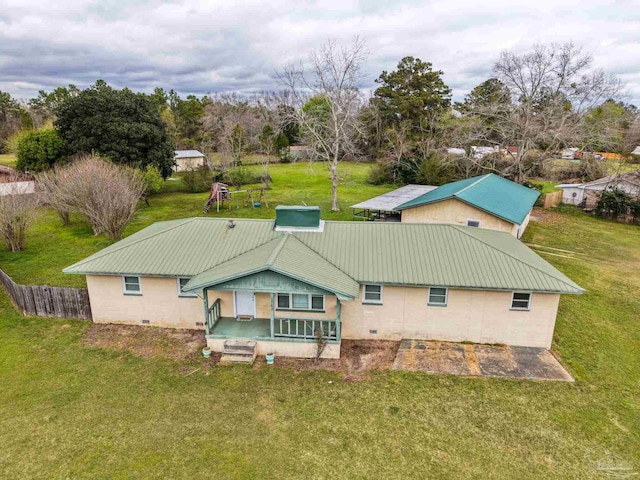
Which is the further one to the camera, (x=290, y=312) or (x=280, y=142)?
(x=280, y=142)

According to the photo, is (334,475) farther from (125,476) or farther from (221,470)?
(125,476)

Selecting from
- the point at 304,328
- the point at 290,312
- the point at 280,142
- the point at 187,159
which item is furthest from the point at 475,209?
the point at 280,142

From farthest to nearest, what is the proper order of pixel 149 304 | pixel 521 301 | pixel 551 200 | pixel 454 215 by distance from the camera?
pixel 551 200, pixel 454 215, pixel 149 304, pixel 521 301

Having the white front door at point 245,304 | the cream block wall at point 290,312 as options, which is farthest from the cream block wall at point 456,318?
the white front door at point 245,304

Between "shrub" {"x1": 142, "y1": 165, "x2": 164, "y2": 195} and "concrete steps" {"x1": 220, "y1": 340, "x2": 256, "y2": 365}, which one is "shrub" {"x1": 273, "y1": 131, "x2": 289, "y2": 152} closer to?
"shrub" {"x1": 142, "y1": 165, "x2": 164, "y2": 195}

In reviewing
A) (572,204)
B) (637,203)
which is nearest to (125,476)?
(637,203)

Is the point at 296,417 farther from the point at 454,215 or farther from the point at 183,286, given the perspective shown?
the point at 454,215

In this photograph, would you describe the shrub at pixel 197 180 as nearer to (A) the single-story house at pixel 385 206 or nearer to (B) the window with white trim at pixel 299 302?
(A) the single-story house at pixel 385 206

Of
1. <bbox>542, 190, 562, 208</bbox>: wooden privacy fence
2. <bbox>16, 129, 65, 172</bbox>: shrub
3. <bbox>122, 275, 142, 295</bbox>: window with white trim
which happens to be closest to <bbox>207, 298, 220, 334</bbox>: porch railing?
<bbox>122, 275, 142, 295</bbox>: window with white trim
